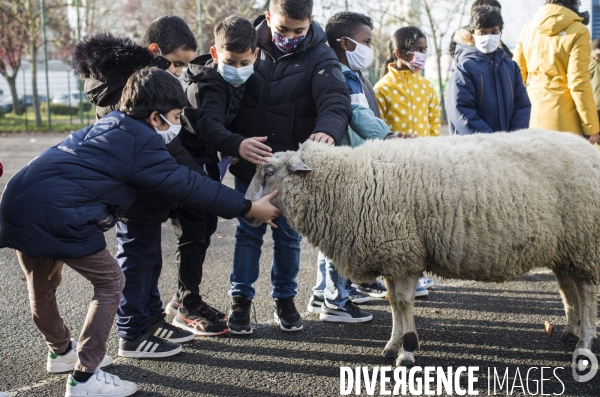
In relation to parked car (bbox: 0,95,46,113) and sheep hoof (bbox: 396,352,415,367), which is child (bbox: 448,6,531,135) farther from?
parked car (bbox: 0,95,46,113)

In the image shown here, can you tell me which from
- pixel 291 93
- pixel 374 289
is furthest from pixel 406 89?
pixel 374 289

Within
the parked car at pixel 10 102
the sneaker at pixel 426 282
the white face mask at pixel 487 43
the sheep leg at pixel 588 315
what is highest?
the white face mask at pixel 487 43

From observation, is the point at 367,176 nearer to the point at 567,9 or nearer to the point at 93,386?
the point at 93,386

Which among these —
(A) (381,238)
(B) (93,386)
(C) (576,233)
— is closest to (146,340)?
(B) (93,386)

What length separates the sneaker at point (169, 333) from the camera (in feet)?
12.9

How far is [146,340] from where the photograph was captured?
147 inches

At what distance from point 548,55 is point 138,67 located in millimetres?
3946

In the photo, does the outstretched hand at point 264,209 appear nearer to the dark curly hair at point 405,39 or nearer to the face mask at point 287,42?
the face mask at point 287,42

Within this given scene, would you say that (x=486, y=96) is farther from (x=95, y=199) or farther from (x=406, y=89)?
(x=95, y=199)

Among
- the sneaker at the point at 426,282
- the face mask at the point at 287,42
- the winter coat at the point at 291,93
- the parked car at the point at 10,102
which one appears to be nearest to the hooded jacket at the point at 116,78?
Result: the winter coat at the point at 291,93

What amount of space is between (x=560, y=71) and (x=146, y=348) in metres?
4.49

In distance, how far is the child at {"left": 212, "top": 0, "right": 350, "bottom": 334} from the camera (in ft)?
12.7

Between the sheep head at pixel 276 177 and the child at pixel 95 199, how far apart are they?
0.34 meters

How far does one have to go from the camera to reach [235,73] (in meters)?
3.90
